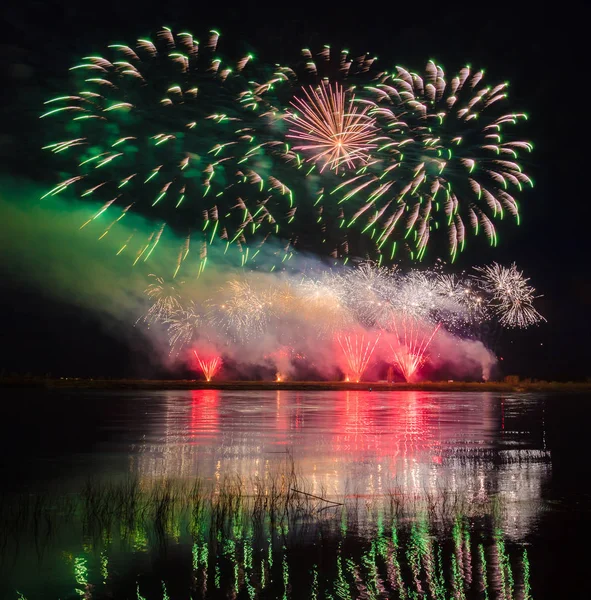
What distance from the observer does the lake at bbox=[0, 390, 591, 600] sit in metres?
9.45

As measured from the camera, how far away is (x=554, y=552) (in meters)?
10.8

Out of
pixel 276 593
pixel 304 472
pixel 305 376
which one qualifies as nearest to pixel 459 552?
pixel 276 593

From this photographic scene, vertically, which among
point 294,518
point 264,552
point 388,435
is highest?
point 388,435

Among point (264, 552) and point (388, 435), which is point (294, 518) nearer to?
point (264, 552)

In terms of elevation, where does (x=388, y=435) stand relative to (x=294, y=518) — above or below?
above

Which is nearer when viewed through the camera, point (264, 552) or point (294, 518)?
point (264, 552)

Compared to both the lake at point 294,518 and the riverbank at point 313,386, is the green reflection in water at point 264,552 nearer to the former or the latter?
the lake at point 294,518

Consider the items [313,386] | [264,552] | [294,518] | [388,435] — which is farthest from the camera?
[313,386]

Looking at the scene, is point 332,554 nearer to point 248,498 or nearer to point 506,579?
point 506,579

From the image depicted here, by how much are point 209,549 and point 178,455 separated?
12.0 metres

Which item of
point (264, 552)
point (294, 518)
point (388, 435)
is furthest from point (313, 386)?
point (264, 552)

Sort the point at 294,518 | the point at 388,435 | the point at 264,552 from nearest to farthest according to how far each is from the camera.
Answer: the point at 264,552
the point at 294,518
the point at 388,435

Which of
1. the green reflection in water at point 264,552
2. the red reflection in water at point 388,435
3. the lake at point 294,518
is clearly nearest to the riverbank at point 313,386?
the red reflection in water at point 388,435

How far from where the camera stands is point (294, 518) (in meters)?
13.5
